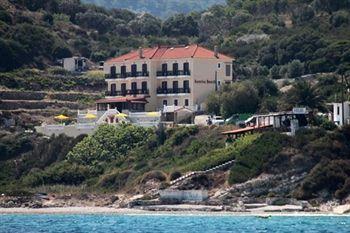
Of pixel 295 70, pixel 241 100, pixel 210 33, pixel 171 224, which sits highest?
pixel 210 33

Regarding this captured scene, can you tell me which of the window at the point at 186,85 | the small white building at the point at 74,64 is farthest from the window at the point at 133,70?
the small white building at the point at 74,64

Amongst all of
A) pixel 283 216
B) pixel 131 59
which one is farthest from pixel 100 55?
pixel 283 216

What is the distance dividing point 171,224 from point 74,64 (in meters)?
43.1

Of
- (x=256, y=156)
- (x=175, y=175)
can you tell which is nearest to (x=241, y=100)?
(x=175, y=175)

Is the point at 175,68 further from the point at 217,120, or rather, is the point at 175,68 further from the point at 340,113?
the point at 340,113

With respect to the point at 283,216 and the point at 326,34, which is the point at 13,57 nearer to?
the point at 326,34

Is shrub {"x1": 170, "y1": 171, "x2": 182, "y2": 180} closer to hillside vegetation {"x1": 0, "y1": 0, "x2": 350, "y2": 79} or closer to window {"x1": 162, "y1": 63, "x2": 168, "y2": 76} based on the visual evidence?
window {"x1": 162, "y1": 63, "x2": 168, "y2": 76}

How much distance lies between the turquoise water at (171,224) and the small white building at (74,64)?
3371 cm

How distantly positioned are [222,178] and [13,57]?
1292 inches

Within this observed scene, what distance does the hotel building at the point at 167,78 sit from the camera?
113188 mm

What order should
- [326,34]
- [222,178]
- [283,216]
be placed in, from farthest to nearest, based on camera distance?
[326,34]
[222,178]
[283,216]

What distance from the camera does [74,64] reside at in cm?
12912

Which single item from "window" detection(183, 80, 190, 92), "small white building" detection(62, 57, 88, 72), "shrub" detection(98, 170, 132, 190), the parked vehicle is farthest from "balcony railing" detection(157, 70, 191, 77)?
"small white building" detection(62, 57, 88, 72)

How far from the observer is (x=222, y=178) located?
318ft
